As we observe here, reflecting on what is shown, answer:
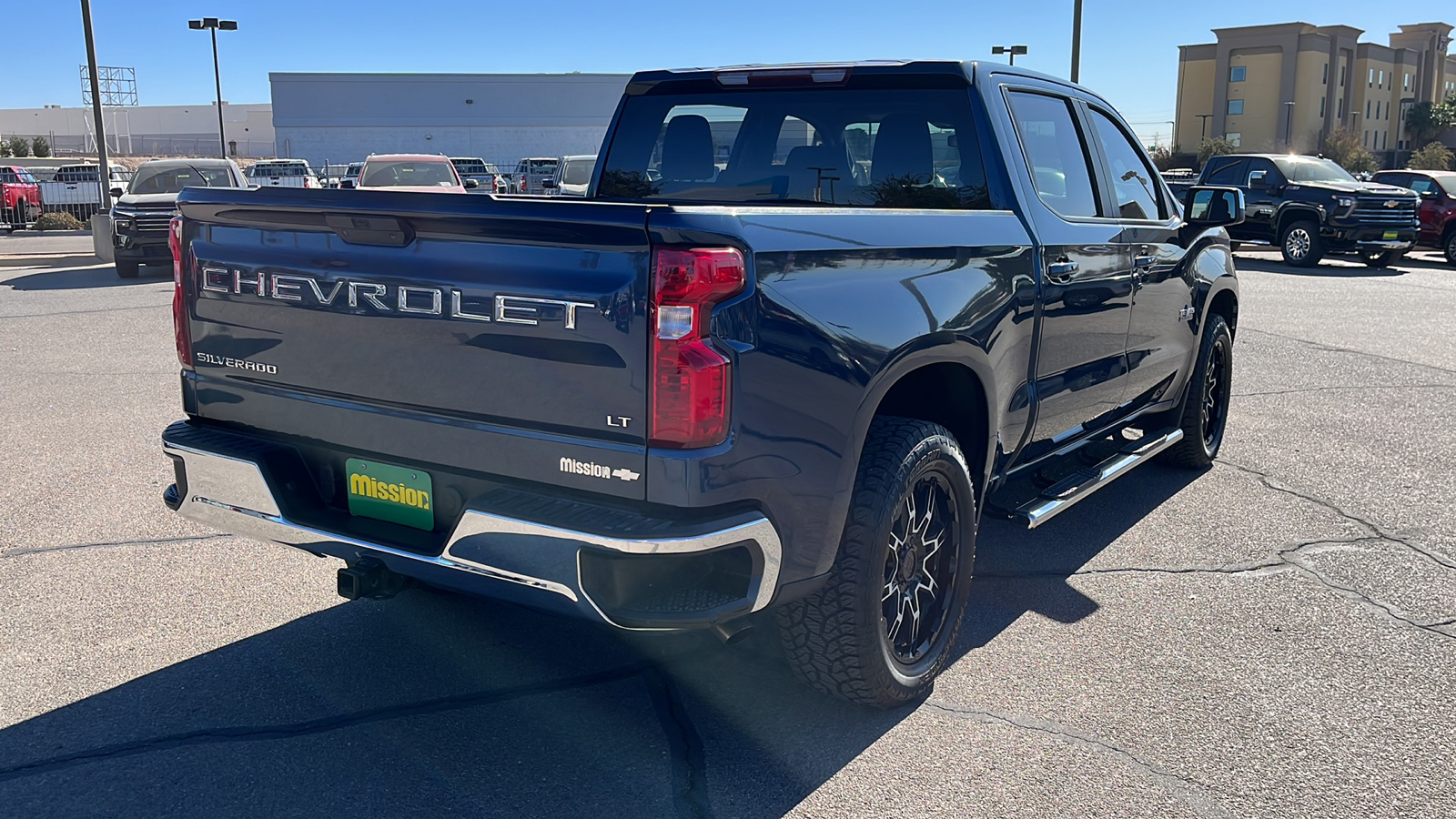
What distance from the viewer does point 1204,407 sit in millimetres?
6359

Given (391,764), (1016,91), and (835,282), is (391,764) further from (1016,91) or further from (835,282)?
(1016,91)

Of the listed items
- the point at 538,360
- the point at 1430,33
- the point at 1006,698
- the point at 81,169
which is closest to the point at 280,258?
the point at 538,360

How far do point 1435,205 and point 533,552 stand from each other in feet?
76.4

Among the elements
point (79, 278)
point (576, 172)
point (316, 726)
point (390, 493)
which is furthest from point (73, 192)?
point (390, 493)

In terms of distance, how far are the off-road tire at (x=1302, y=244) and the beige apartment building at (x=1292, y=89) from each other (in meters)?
53.8

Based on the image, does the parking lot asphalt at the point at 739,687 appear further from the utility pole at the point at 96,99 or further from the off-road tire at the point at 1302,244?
the utility pole at the point at 96,99

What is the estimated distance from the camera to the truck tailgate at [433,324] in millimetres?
2809

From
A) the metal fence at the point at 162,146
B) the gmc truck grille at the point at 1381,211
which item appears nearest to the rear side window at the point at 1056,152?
the gmc truck grille at the point at 1381,211

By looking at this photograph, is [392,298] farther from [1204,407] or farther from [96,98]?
[96,98]

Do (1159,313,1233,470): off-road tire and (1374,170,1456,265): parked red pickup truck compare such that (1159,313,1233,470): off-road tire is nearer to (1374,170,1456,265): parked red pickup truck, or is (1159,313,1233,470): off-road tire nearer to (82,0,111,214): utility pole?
(1374,170,1456,265): parked red pickup truck

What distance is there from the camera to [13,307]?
13.3m

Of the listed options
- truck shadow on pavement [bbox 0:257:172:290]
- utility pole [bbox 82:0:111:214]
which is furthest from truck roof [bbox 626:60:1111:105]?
utility pole [bbox 82:0:111:214]

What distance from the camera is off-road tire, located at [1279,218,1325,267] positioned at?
20.1m

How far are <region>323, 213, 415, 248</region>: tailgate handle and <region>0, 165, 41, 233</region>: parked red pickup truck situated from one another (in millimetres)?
29599
